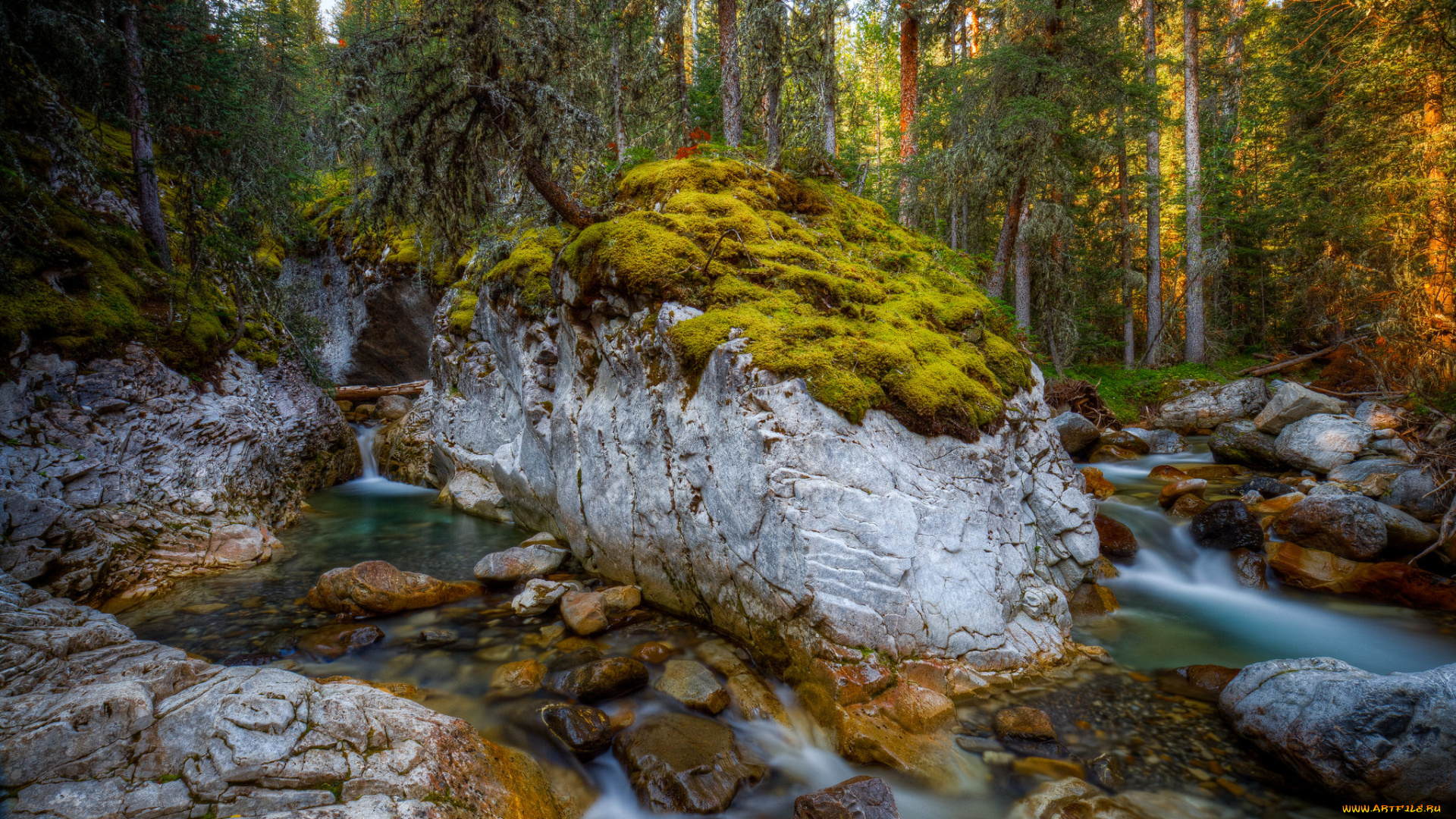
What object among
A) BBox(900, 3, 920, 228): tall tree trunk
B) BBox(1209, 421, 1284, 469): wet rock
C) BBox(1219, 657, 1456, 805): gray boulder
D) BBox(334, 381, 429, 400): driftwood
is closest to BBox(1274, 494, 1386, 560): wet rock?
BBox(1219, 657, 1456, 805): gray boulder

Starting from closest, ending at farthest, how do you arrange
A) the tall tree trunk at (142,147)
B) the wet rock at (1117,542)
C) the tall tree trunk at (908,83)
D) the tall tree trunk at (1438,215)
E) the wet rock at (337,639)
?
the wet rock at (337,639) → the wet rock at (1117,542) → the tall tree trunk at (142,147) → the tall tree trunk at (1438,215) → the tall tree trunk at (908,83)

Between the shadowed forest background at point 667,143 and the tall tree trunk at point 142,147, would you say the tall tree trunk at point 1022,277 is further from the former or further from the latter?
the tall tree trunk at point 142,147

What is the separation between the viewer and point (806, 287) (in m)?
6.29

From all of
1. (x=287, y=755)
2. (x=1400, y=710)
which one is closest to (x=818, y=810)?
(x=287, y=755)

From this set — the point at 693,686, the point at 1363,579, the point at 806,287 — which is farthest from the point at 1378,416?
the point at 693,686

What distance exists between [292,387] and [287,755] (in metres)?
10.5

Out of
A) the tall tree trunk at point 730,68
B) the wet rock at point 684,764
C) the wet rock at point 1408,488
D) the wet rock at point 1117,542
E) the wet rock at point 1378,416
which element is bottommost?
the wet rock at point 684,764

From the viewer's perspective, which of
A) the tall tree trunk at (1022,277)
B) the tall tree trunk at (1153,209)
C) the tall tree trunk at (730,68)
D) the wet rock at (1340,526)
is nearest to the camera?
the wet rock at (1340,526)

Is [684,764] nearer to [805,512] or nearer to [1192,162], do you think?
[805,512]

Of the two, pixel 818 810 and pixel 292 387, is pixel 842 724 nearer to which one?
pixel 818 810

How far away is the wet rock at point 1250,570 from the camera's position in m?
6.97

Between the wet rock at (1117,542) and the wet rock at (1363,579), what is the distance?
1493mm

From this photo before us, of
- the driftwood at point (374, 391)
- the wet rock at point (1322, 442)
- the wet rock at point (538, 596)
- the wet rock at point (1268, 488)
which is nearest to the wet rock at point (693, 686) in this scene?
the wet rock at point (538, 596)

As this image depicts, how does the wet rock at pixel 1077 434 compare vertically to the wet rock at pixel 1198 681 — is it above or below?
above
